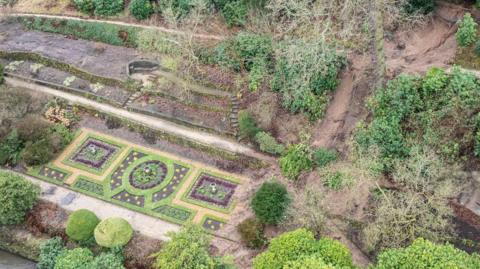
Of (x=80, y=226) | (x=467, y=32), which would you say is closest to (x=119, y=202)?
(x=80, y=226)

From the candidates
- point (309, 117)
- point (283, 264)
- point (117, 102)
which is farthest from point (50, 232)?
point (309, 117)

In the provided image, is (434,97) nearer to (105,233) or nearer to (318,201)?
(318,201)

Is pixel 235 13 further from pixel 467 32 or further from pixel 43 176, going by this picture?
pixel 43 176

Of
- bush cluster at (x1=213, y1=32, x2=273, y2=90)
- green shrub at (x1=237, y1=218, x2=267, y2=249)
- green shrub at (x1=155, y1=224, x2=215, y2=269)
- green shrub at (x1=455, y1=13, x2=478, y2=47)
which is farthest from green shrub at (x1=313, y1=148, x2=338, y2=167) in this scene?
green shrub at (x1=455, y1=13, x2=478, y2=47)

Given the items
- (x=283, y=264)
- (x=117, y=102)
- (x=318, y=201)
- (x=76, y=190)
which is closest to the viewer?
(x=283, y=264)

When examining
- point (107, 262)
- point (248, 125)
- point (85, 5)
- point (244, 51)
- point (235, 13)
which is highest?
point (235, 13)
